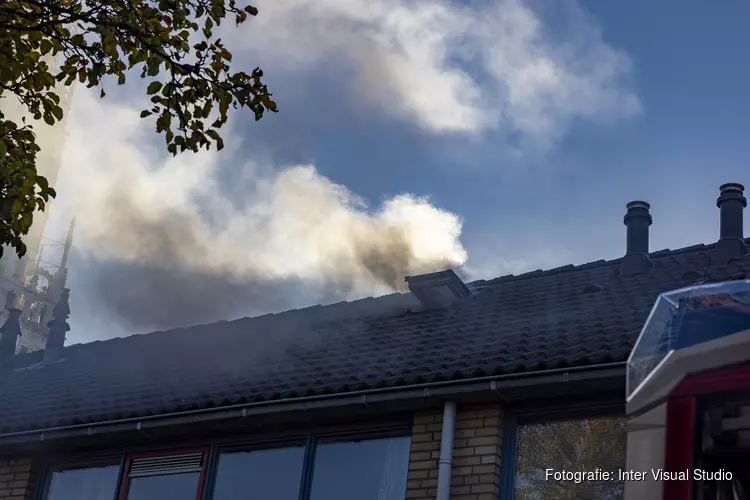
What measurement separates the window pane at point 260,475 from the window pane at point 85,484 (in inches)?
61.8

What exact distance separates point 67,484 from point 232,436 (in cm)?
249

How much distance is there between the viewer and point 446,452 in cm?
972

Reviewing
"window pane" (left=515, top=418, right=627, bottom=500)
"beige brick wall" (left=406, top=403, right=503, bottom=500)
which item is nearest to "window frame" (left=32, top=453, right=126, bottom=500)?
"beige brick wall" (left=406, top=403, right=503, bottom=500)

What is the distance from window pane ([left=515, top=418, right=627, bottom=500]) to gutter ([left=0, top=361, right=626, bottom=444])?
50 centimetres

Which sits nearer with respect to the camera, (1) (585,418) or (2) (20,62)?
(2) (20,62)

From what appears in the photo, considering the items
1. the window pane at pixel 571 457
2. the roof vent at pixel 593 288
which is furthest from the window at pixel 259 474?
the roof vent at pixel 593 288

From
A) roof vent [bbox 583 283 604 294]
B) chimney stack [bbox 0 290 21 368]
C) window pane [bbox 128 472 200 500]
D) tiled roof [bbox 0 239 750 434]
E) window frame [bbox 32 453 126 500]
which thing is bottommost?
window pane [bbox 128 472 200 500]

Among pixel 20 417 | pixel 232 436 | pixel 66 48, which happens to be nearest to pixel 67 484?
pixel 20 417

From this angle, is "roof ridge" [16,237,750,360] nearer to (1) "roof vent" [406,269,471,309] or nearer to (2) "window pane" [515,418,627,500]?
(1) "roof vent" [406,269,471,309]

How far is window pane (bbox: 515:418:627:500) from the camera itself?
897cm

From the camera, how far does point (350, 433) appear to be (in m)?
10.6

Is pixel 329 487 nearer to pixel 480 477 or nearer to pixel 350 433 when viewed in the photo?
pixel 350 433

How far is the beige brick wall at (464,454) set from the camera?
952 centimetres

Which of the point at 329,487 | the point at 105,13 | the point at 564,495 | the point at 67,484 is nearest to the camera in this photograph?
the point at 105,13
